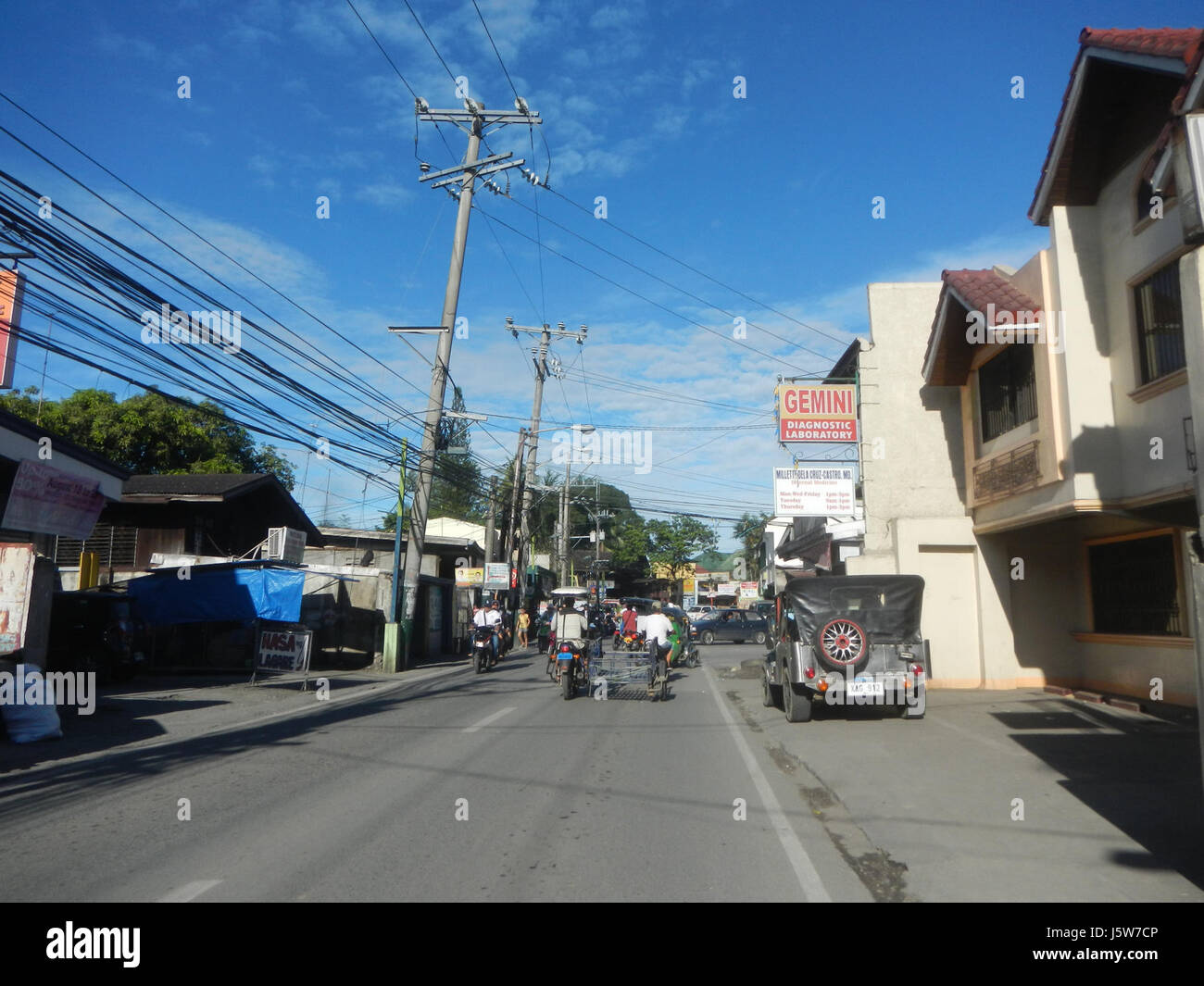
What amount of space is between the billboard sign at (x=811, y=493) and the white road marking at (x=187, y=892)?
16424mm

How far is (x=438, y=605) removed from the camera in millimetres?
32500

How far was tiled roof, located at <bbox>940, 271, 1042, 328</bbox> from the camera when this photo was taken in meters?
13.3

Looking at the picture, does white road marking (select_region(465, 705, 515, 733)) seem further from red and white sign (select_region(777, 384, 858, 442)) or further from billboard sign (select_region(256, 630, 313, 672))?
red and white sign (select_region(777, 384, 858, 442))

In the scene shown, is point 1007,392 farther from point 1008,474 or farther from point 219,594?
point 219,594

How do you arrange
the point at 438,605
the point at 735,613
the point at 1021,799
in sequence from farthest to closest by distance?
the point at 735,613 < the point at 438,605 < the point at 1021,799

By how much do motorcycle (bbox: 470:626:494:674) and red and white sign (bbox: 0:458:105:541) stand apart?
11.1 meters

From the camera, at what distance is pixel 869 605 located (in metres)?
13.5

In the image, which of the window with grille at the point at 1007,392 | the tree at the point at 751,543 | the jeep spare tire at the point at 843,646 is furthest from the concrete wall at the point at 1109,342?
the tree at the point at 751,543

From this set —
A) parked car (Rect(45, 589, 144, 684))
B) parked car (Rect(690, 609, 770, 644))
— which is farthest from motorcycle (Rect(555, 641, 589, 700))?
parked car (Rect(690, 609, 770, 644))

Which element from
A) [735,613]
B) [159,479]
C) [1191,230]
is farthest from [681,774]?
[735,613]

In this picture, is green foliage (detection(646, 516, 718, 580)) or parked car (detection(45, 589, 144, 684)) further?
green foliage (detection(646, 516, 718, 580))

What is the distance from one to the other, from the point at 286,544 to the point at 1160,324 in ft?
64.0
